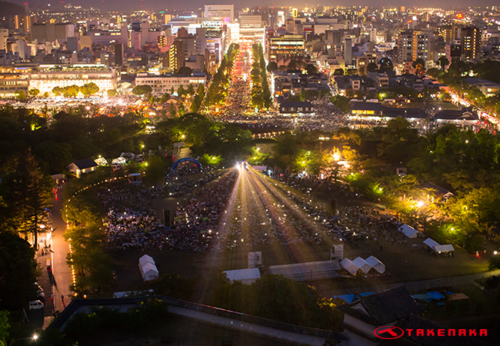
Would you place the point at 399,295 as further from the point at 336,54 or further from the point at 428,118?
the point at 336,54

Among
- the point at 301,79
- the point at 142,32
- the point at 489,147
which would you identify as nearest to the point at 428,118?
the point at 489,147

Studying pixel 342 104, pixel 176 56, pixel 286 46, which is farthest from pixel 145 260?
pixel 286 46

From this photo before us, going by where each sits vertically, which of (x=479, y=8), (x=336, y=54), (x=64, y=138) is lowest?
(x=64, y=138)

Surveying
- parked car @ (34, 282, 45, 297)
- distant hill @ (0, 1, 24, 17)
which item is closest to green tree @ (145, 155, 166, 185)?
parked car @ (34, 282, 45, 297)

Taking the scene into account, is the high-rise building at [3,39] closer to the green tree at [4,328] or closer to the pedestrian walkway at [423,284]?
the green tree at [4,328]

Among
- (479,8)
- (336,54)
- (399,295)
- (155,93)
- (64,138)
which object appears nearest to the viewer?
(399,295)

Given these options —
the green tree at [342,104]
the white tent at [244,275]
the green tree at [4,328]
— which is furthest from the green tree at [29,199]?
the green tree at [342,104]

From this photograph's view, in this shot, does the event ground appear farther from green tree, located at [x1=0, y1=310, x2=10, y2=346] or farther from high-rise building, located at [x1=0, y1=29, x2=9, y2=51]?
high-rise building, located at [x1=0, y1=29, x2=9, y2=51]

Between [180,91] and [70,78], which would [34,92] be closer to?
[70,78]
